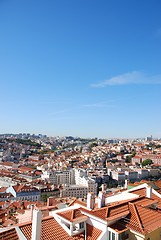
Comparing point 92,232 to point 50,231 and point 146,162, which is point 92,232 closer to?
point 50,231

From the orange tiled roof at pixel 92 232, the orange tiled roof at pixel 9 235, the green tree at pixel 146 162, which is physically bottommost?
the green tree at pixel 146 162

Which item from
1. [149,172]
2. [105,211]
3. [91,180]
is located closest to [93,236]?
[105,211]

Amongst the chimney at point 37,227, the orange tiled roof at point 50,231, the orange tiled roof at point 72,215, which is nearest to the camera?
the chimney at point 37,227

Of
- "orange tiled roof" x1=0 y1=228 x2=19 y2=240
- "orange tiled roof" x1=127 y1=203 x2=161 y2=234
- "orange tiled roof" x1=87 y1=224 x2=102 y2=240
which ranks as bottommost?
"orange tiled roof" x1=87 y1=224 x2=102 y2=240

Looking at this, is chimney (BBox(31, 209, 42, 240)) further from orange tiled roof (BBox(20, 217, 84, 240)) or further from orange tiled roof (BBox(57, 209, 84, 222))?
orange tiled roof (BBox(57, 209, 84, 222))

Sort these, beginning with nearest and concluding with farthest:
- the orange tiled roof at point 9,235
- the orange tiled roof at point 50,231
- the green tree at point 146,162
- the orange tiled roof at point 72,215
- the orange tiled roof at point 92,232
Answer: the orange tiled roof at point 9,235
the orange tiled roof at point 50,231
the orange tiled roof at point 92,232
the orange tiled roof at point 72,215
the green tree at point 146,162

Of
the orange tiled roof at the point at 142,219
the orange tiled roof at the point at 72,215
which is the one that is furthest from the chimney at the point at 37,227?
the orange tiled roof at the point at 142,219

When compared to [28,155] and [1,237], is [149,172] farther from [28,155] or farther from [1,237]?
[1,237]

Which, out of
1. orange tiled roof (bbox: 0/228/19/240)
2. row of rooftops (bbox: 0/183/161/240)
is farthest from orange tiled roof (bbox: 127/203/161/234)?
orange tiled roof (bbox: 0/228/19/240)

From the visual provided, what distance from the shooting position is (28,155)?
4040 inches

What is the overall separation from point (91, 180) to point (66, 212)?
A: 44736 mm

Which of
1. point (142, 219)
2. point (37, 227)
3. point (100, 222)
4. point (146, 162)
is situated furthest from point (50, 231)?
point (146, 162)

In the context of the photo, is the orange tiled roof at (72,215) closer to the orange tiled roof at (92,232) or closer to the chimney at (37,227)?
the orange tiled roof at (92,232)

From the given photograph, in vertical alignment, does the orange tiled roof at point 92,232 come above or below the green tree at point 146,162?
above
